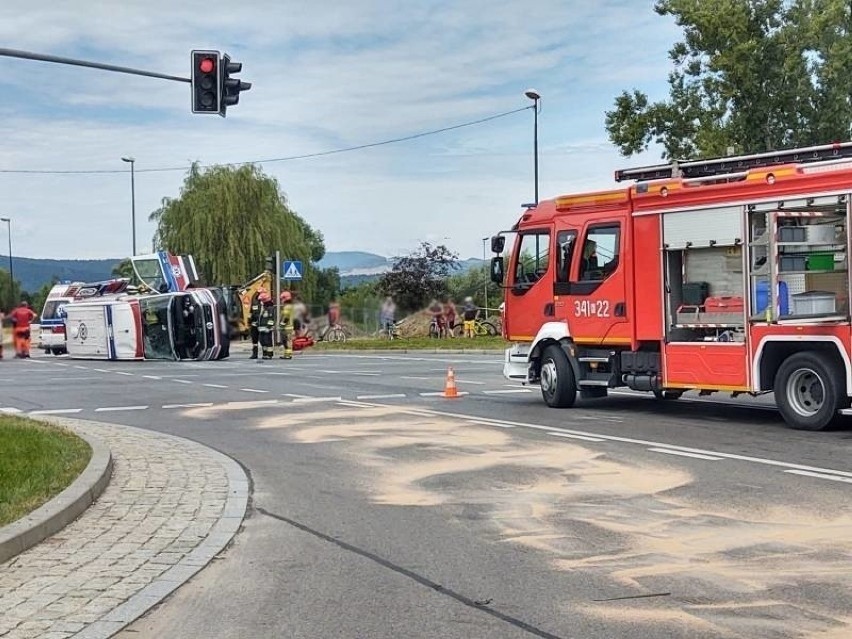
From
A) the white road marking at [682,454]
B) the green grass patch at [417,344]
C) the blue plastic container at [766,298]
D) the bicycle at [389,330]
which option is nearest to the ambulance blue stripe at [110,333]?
the green grass patch at [417,344]

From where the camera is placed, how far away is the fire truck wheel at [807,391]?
1170 centimetres

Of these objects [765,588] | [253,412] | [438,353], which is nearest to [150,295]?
[438,353]

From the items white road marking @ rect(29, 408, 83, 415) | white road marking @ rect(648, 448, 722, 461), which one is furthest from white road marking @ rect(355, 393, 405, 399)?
white road marking @ rect(648, 448, 722, 461)

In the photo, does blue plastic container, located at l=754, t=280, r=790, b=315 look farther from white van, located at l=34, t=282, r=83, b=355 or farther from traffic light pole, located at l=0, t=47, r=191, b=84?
white van, located at l=34, t=282, r=83, b=355

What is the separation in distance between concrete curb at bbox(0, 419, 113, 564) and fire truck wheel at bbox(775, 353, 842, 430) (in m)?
7.47

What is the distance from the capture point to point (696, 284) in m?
13.5

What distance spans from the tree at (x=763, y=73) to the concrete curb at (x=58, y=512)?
2886 centimetres

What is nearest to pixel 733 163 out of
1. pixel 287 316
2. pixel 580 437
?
pixel 580 437

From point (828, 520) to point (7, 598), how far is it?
5.31 metres

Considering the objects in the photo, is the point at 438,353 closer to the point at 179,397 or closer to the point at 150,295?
the point at 150,295

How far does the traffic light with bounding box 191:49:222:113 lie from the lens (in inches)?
721

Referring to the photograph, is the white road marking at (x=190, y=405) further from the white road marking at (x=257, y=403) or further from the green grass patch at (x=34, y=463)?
the green grass patch at (x=34, y=463)

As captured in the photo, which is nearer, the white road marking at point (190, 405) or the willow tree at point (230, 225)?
the white road marking at point (190, 405)

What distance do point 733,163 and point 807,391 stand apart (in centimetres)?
300
